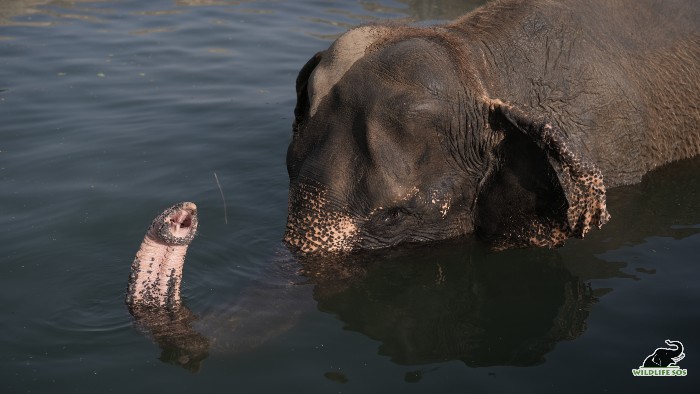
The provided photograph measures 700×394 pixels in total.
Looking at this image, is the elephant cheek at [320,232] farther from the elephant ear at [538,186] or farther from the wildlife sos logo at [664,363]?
the wildlife sos logo at [664,363]

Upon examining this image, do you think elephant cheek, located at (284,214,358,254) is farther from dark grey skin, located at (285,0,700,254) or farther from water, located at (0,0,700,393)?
water, located at (0,0,700,393)

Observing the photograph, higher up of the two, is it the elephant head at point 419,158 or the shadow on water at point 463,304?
the elephant head at point 419,158

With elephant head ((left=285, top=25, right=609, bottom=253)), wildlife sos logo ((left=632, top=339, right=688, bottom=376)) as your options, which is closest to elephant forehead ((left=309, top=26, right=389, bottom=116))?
elephant head ((left=285, top=25, right=609, bottom=253))

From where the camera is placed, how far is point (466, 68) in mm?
5750

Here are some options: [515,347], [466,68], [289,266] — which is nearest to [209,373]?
[289,266]

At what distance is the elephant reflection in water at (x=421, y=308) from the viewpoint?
5141 mm

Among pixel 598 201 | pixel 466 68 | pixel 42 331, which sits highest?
pixel 466 68

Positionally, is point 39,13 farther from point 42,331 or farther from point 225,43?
point 42,331

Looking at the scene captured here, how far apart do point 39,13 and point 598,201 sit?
9.67 m

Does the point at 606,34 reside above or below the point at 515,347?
above

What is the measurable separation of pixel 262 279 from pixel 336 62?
4.44 feet

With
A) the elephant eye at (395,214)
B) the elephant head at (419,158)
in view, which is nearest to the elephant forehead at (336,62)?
the elephant head at (419,158)

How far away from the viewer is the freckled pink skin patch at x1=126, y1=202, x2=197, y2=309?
4.65 meters

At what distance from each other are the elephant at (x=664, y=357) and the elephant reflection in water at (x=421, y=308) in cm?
45
